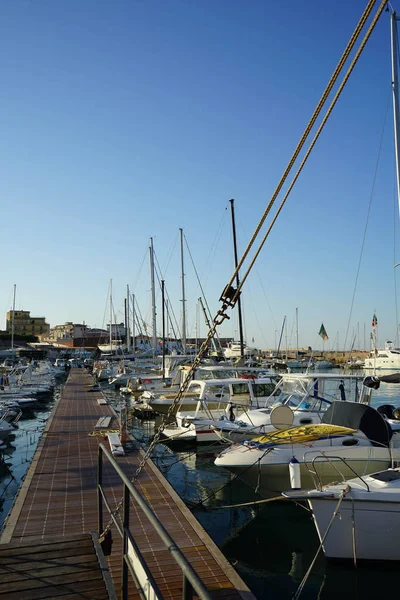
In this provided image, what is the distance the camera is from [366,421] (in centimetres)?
1302

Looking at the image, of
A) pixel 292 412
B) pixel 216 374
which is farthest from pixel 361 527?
pixel 216 374

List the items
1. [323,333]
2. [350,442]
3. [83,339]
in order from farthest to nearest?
1. [83,339]
2. [323,333]
3. [350,442]

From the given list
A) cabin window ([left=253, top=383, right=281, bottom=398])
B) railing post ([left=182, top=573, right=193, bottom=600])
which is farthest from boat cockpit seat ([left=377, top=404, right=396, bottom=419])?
railing post ([left=182, top=573, right=193, bottom=600])

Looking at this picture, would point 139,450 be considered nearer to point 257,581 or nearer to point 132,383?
point 257,581

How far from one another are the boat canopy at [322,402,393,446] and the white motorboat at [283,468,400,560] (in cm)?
339

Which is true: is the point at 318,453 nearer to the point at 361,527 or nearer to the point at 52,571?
the point at 361,527

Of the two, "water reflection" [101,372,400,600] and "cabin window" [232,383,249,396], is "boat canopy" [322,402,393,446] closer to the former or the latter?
"water reflection" [101,372,400,600]

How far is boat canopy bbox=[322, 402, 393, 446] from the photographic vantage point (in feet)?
42.1

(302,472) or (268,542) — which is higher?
(302,472)

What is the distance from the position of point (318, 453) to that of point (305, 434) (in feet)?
1.88

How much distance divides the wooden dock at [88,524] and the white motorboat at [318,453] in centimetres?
215

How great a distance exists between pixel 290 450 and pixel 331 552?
11.4 feet

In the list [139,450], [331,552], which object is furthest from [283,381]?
[331,552]

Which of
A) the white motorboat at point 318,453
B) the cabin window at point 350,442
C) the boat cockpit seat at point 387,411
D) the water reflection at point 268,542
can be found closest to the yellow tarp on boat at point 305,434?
the white motorboat at point 318,453
